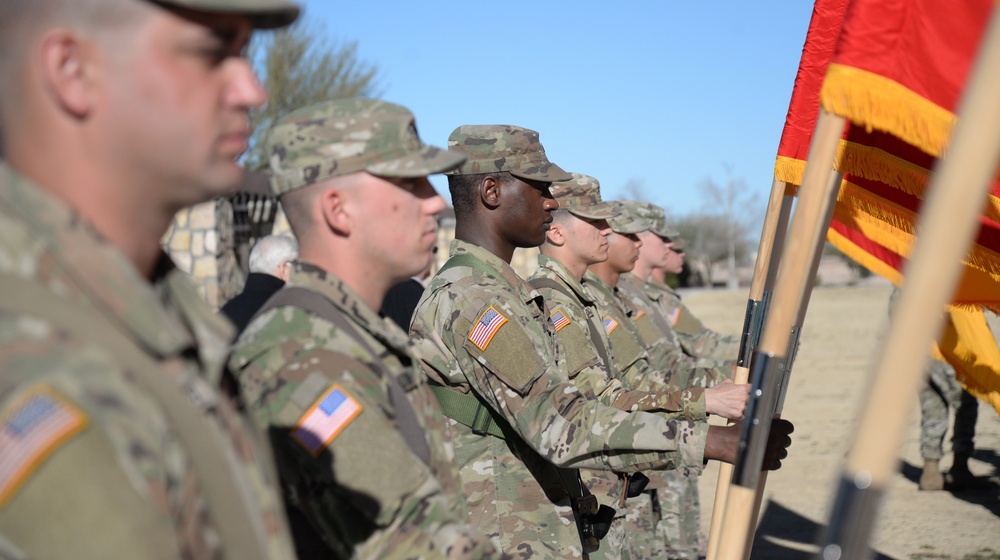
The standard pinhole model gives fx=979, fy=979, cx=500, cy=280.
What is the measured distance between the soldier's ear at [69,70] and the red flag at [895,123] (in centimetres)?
175

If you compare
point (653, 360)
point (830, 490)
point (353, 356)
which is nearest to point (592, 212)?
point (653, 360)

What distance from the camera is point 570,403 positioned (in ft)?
9.67

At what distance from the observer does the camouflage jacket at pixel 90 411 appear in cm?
96

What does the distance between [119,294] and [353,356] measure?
2.48 feet

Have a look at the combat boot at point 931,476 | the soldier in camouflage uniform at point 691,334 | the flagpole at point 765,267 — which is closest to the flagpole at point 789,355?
the flagpole at point 765,267

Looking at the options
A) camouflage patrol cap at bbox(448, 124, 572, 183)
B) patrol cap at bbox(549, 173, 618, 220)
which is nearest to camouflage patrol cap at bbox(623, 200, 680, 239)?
patrol cap at bbox(549, 173, 618, 220)

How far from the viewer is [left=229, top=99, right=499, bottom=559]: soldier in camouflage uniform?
5.88 feet

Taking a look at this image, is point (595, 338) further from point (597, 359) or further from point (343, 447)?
point (343, 447)

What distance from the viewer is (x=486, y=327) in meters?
3.06

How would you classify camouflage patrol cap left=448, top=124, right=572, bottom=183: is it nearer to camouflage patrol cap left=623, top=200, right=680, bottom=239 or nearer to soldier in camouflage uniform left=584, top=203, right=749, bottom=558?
soldier in camouflage uniform left=584, top=203, right=749, bottom=558

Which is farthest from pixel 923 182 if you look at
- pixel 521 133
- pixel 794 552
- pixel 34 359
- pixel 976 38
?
pixel 794 552

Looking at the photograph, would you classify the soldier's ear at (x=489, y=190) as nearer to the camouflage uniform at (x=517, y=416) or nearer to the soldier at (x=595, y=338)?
the camouflage uniform at (x=517, y=416)

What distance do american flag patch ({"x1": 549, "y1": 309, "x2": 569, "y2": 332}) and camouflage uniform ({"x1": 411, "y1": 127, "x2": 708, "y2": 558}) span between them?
42 cm

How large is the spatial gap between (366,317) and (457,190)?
179 cm
